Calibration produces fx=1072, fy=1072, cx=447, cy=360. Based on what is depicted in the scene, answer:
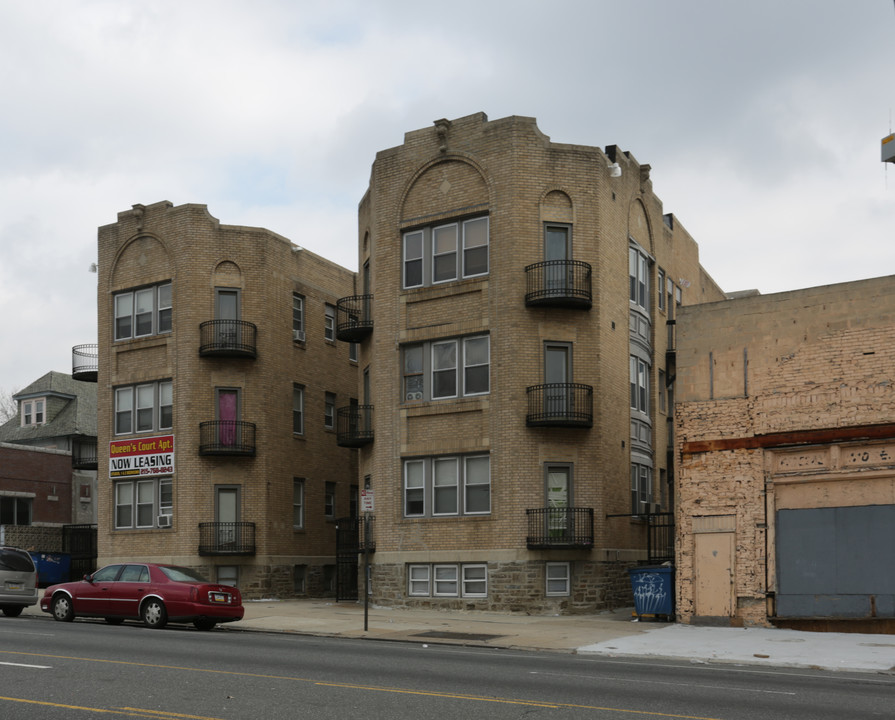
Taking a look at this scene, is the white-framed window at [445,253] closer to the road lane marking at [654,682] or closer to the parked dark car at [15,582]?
the parked dark car at [15,582]

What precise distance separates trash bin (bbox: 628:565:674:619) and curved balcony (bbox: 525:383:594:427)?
4.57 m

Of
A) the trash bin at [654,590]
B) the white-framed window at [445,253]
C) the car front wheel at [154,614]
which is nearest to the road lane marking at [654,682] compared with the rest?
the car front wheel at [154,614]

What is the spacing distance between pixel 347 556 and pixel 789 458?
1475 cm

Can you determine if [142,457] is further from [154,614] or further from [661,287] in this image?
[661,287]

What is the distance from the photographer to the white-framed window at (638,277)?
105 feet

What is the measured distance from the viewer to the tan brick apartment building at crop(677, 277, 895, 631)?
2139 cm

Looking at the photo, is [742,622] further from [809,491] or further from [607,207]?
[607,207]

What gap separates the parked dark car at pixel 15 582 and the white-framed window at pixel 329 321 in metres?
16.1

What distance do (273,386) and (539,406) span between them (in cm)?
1132

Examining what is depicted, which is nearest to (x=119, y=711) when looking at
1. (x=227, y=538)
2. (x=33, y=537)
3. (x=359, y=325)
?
(x=359, y=325)

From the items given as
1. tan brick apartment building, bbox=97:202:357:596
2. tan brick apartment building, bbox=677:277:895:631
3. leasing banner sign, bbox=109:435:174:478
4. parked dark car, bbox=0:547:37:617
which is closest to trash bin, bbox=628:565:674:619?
tan brick apartment building, bbox=677:277:895:631

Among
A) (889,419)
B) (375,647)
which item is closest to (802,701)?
(375,647)

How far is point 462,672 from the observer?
14086 mm

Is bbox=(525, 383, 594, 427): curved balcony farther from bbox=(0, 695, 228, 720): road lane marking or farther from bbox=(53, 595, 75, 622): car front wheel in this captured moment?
bbox=(0, 695, 228, 720): road lane marking
